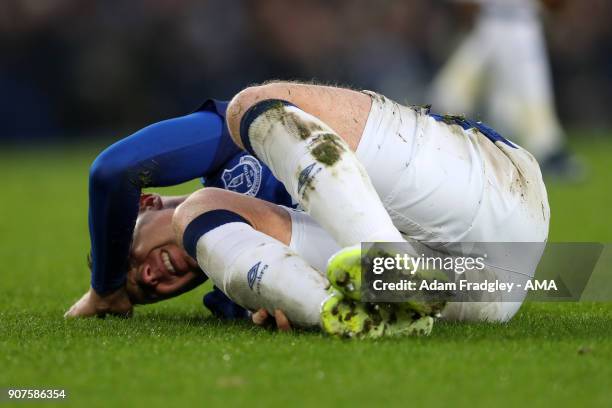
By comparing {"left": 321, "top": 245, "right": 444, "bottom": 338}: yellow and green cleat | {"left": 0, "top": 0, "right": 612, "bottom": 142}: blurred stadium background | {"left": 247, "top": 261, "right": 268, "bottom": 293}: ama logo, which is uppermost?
{"left": 321, "top": 245, "right": 444, "bottom": 338}: yellow and green cleat

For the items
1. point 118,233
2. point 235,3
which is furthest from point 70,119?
point 118,233

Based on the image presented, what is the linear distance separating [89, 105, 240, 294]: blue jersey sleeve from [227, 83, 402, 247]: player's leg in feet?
1.24

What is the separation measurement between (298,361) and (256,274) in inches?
17.1

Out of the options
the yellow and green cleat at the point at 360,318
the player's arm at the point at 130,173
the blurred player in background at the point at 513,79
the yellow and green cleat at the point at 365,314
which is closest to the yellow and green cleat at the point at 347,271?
the yellow and green cleat at the point at 365,314

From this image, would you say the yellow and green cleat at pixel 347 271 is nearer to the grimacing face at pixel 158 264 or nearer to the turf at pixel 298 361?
the turf at pixel 298 361

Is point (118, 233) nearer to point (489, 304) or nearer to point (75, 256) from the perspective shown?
point (489, 304)

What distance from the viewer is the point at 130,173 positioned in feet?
11.3

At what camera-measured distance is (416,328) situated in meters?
2.97

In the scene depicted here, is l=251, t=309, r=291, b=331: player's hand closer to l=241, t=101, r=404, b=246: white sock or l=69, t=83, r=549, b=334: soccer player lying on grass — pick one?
l=69, t=83, r=549, b=334: soccer player lying on grass

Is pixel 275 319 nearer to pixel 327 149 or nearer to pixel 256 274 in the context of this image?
pixel 256 274

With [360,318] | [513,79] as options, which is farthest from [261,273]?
[513,79]

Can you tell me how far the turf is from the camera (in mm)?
2422

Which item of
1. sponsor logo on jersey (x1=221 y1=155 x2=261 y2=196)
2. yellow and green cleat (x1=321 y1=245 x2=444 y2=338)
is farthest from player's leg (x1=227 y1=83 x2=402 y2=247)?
sponsor logo on jersey (x1=221 y1=155 x2=261 y2=196)

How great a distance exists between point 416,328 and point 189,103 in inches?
516
